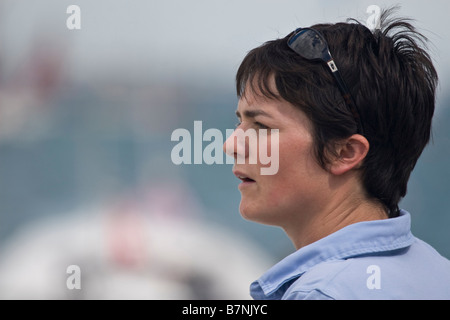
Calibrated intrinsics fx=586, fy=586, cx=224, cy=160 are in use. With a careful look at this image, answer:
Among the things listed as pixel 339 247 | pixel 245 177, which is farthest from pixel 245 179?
pixel 339 247

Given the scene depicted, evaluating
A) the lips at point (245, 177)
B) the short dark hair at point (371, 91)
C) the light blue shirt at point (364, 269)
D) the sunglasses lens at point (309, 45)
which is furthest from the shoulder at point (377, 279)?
the sunglasses lens at point (309, 45)

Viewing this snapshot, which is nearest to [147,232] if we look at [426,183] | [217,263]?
[217,263]

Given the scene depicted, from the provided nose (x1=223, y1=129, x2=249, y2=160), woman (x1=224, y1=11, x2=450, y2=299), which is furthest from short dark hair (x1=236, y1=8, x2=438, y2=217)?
nose (x1=223, y1=129, x2=249, y2=160)

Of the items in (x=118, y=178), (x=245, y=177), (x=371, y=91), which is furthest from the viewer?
(x=118, y=178)

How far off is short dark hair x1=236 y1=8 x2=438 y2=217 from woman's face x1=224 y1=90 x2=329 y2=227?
18 millimetres

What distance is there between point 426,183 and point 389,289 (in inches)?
62.5

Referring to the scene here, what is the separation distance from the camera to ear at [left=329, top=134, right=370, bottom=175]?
108cm

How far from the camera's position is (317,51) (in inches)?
42.6

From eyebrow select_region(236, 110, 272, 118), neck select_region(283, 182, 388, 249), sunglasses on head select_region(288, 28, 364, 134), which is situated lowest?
neck select_region(283, 182, 388, 249)

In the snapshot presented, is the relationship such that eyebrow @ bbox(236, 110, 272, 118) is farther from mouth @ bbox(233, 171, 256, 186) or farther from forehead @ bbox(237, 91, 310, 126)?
mouth @ bbox(233, 171, 256, 186)

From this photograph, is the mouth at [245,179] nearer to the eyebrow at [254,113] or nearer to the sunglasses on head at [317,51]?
the eyebrow at [254,113]

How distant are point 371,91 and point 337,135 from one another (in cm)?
10

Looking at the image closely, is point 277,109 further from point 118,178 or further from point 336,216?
point 118,178
